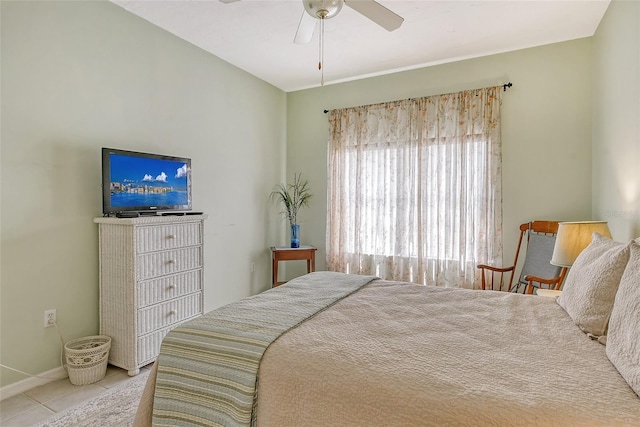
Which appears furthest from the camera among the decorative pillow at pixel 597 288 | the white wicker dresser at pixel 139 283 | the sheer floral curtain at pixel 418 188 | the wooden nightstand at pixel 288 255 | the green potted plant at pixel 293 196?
the green potted plant at pixel 293 196

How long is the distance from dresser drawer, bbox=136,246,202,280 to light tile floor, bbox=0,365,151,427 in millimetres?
760

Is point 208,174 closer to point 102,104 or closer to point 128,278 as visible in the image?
point 102,104

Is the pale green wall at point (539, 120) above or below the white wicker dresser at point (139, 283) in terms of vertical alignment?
above

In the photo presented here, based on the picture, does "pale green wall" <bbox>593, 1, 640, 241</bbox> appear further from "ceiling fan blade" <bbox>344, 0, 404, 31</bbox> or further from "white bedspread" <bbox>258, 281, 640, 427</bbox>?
"ceiling fan blade" <bbox>344, 0, 404, 31</bbox>

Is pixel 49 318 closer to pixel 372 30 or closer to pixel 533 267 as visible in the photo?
pixel 372 30

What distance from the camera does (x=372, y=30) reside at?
311 cm

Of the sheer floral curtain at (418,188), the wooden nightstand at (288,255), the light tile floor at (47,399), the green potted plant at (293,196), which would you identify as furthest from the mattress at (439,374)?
the green potted plant at (293,196)

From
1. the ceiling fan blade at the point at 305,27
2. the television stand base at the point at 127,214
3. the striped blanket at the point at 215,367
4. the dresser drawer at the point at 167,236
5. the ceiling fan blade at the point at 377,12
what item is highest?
the ceiling fan blade at the point at 305,27

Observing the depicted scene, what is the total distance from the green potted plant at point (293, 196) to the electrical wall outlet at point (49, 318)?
8.76 feet

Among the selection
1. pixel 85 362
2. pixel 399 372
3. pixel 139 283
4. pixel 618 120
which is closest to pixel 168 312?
pixel 139 283

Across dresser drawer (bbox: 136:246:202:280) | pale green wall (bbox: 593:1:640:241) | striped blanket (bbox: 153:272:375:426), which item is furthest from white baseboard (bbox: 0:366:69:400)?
pale green wall (bbox: 593:1:640:241)

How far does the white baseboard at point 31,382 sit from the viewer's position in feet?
7.06

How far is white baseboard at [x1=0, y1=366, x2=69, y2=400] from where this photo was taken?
84.7 inches

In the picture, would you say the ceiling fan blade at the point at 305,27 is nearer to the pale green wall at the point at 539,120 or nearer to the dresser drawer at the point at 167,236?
the dresser drawer at the point at 167,236
